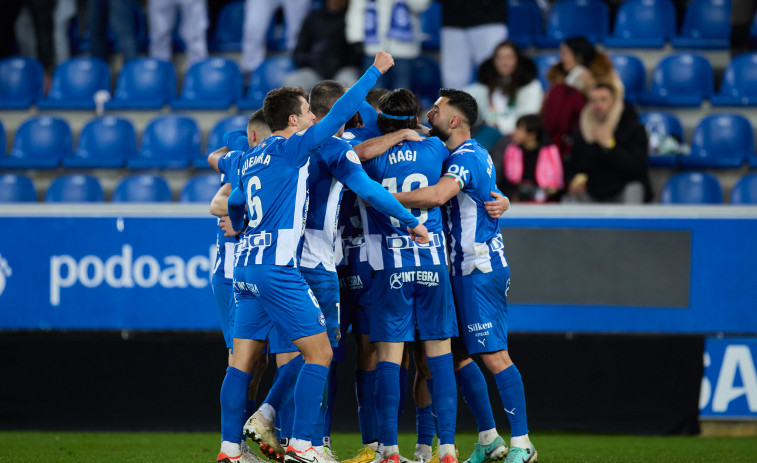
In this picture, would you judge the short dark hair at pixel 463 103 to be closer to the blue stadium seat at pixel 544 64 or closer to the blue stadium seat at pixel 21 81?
the blue stadium seat at pixel 544 64

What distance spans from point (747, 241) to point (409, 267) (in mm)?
3332

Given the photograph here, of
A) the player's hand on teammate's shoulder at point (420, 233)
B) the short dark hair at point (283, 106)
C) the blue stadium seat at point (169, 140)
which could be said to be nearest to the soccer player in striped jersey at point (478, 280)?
the player's hand on teammate's shoulder at point (420, 233)

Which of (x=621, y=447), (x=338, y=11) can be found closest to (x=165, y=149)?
(x=338, y=11)

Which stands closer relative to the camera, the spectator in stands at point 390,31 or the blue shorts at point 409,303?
the blue shorts at point 409,303

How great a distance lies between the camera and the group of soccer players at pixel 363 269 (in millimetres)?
5016

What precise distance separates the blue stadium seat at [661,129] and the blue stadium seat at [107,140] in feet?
17.9

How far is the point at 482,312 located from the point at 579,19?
6508mm

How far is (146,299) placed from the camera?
7621 mm

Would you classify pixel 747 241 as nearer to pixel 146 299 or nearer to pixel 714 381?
pixel 714 381

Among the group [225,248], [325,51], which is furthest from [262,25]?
[225,248]

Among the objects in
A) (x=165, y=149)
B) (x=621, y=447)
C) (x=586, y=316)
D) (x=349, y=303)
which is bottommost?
(x=621, y=447)

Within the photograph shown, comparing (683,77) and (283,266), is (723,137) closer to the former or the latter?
(683,77)

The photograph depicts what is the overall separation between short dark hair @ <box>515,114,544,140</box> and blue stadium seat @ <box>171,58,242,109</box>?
3594mm

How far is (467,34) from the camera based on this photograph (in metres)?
10.1
